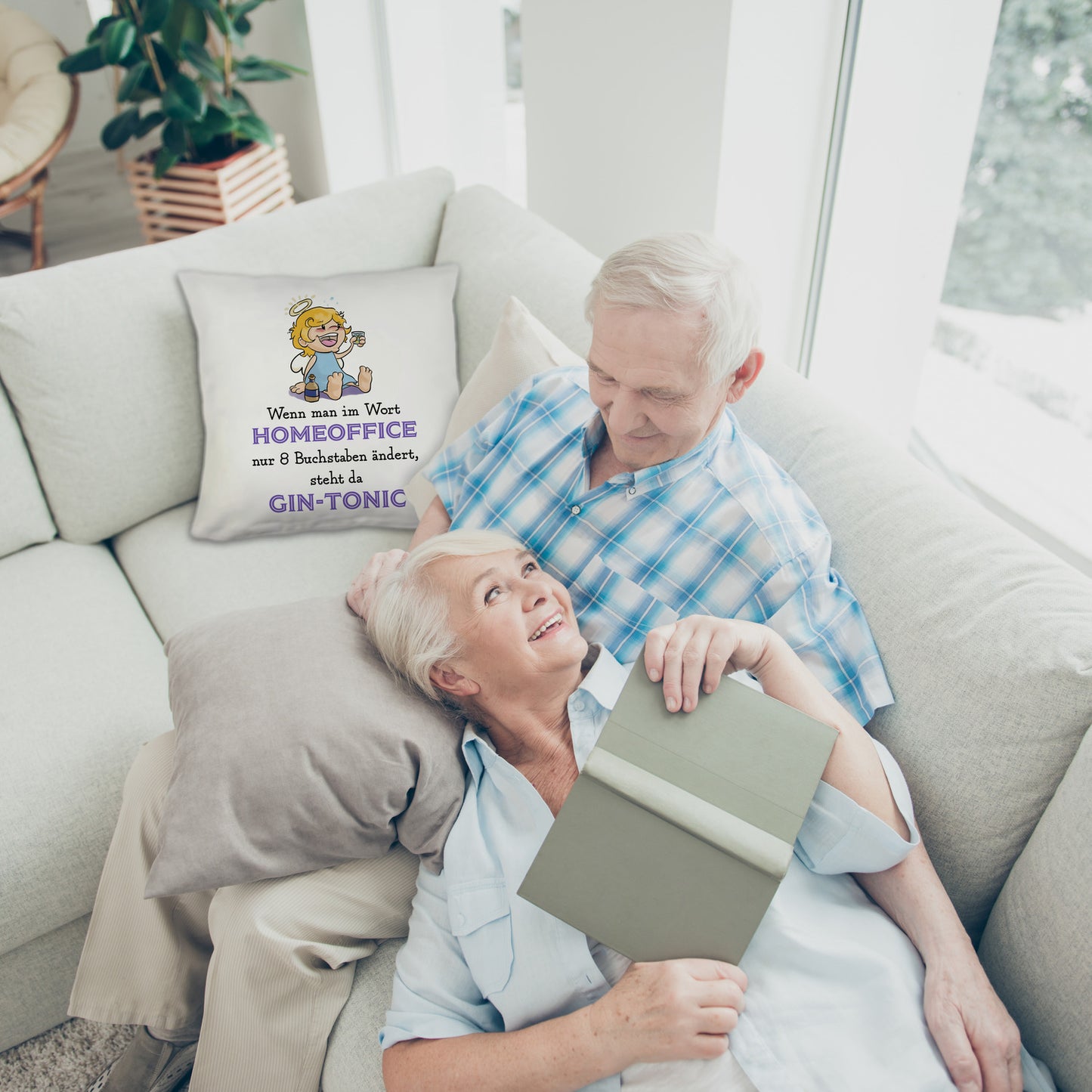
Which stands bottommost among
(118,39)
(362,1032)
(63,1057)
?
(63,1057)

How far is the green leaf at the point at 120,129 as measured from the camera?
9.82 ft

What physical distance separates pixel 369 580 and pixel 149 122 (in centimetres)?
244

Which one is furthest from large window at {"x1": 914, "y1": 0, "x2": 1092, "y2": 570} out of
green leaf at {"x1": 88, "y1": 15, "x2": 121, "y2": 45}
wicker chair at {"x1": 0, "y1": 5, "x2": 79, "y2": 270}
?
wicker chair at {"x1": 0, "y1": 5, "x2": 79, "y2": 270}

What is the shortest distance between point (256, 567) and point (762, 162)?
1.30 m

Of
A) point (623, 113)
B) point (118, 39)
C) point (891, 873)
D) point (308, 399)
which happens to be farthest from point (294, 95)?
point (891, 873)

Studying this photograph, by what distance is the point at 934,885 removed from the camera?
0.98 m

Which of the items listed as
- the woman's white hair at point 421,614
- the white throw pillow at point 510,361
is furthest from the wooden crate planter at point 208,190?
the woman's white hair at point 421,614

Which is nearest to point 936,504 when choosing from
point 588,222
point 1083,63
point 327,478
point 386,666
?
point 386,666

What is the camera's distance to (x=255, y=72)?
305cm

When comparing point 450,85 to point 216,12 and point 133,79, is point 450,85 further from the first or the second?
point 133,79

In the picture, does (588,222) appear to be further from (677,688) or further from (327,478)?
(677,688)

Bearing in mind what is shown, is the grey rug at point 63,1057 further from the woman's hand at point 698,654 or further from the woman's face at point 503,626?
the woman's hand at point 698,654

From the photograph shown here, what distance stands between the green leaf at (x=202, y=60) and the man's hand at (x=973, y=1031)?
10.2 ft

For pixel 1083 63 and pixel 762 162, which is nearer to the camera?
pixel 1083 63
